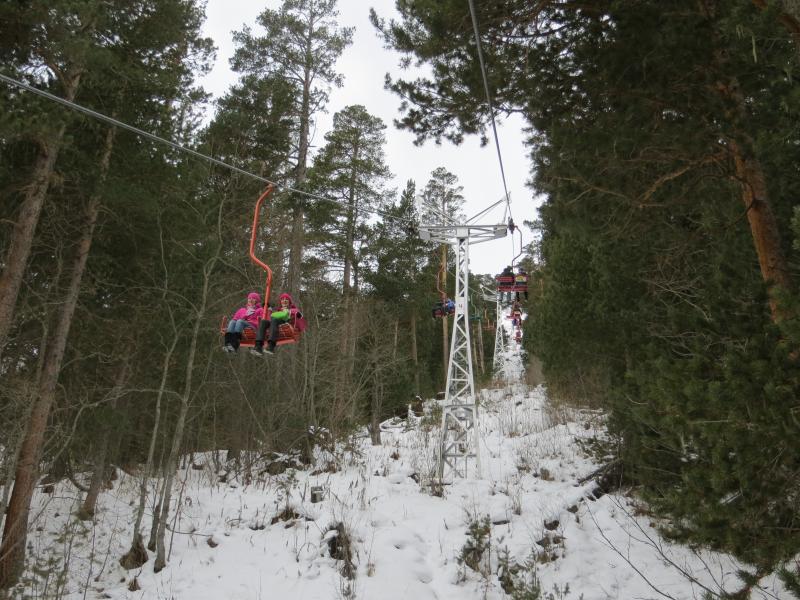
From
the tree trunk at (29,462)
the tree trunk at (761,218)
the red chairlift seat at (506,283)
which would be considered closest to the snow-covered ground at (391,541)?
the tree trunk at (29,462)

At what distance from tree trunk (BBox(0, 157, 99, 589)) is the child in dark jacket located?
388 centimetres

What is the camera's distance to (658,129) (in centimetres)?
566

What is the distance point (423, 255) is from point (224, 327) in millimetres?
17977

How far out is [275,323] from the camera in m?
5.49

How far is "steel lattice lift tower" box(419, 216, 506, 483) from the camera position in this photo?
1021 cm

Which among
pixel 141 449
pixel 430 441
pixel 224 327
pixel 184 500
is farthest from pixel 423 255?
pixel 224 327

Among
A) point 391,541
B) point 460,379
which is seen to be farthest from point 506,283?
point 391,541

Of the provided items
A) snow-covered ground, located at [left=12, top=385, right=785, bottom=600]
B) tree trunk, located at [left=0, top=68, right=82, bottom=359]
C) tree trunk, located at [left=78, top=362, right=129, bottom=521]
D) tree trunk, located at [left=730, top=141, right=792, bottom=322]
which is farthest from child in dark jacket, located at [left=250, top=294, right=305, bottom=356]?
tree trunk, located at [left=78, top=362, right=129, bottom=521]

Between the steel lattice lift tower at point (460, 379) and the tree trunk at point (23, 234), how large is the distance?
7051 mm

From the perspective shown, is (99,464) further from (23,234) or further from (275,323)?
(275,323)

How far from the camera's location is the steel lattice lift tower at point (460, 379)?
1021 cm

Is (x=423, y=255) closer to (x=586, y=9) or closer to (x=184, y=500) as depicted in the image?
(x=184, y=500)

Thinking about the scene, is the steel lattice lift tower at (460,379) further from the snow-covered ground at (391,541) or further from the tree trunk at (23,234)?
the tree trunk at (23,234)

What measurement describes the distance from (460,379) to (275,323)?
20.2 feet
